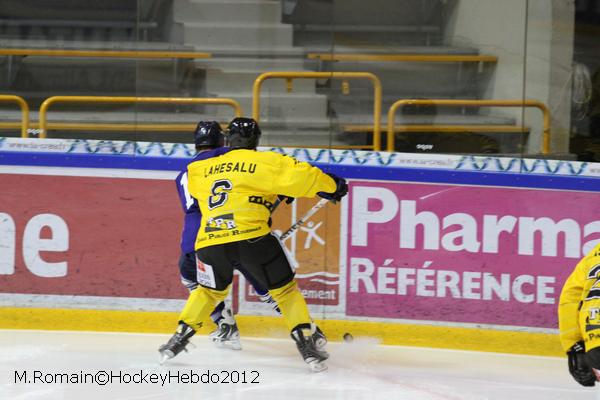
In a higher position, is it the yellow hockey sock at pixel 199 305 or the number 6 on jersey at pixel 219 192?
the number 6 on jersey at pixel 219 192

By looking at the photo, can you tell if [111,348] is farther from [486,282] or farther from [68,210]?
[486,282]

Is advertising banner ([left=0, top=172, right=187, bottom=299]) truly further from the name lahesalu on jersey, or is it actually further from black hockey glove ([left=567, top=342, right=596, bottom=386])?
black hockey glove ([left=567, top=342, right=596, bottom=386])

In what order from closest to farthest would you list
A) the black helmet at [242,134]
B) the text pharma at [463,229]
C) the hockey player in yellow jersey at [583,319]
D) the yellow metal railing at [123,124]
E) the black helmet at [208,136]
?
the hockey player in yellow jersey at [583,319], the black helmet at [242,134], the black helmet at [208,136], the text pharma at [463,229], the yellow metal railing at [123,124]

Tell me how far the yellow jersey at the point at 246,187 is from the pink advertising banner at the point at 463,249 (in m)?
0.84

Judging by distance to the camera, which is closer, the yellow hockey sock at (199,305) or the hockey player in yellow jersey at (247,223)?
the hockey player in yellow jersey at (247,223)

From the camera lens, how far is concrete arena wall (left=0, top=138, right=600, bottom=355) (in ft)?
19.4

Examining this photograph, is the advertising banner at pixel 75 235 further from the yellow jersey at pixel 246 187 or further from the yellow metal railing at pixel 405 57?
the yellow metal railing at pixel 405 57

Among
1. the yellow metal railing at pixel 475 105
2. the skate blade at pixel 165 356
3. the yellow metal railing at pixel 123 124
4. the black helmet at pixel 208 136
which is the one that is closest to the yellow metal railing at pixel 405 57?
the yellow metal railing at pixel 475 105

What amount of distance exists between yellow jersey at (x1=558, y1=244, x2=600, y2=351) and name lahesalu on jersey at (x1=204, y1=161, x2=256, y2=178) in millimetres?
1783

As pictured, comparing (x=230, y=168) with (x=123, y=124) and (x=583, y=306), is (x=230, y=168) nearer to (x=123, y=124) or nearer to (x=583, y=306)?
(x=123, y=124)

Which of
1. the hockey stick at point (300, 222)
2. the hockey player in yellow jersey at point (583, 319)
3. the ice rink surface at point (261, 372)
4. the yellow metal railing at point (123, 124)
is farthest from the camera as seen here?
the yellow metal railing at point (123, 124)

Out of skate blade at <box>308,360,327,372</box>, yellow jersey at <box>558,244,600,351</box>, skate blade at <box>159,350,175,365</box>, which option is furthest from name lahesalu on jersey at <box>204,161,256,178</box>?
yellow jersey at <box>558,244,600,351</box>

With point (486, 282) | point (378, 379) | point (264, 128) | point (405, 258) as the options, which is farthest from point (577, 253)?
point (264, 128)

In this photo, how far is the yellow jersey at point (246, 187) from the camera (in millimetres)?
5211
